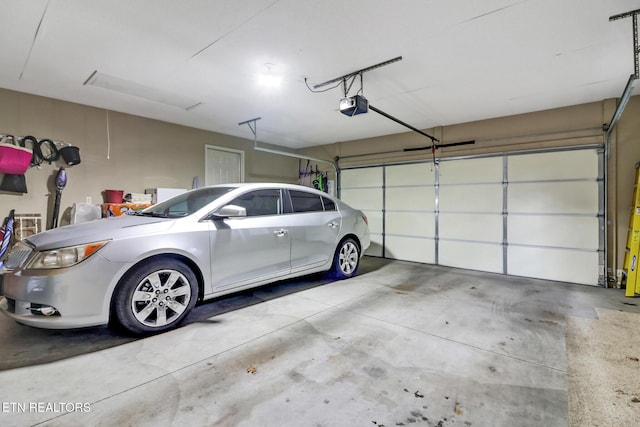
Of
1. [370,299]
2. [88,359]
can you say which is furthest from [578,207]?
[88,359]

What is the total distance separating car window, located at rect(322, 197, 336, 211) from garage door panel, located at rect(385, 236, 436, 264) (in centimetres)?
257

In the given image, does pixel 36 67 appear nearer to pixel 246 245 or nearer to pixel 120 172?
pixel 120 172

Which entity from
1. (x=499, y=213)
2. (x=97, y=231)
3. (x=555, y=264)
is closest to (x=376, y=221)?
(x=499, y=213)

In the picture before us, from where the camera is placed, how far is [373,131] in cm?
619

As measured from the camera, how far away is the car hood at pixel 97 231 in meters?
2.15

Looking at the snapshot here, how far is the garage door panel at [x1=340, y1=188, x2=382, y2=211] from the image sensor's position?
6.60 m

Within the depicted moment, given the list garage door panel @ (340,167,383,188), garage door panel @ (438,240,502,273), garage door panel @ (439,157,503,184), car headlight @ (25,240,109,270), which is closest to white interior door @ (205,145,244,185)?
garage door panel @ (340,167,383,188)

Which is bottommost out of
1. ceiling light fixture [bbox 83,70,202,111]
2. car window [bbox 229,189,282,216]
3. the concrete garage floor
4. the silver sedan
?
the concrete garage floor

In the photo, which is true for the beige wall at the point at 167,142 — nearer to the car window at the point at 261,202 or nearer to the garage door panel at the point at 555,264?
the garage door panel at the point at 555,264

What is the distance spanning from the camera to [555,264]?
4555 millimetres

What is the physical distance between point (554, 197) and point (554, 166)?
50 centimetres

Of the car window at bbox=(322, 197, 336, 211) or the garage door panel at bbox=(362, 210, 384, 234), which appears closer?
the car window at bbox=(322, 197, 336, 211)

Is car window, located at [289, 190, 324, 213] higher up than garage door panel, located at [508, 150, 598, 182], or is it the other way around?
garage door panel, located at [508, 150, 598, 182]

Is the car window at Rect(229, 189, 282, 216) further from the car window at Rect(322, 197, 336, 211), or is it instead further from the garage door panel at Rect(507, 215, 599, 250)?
the garage door panel at Rect(507, 215, 599, 250)
